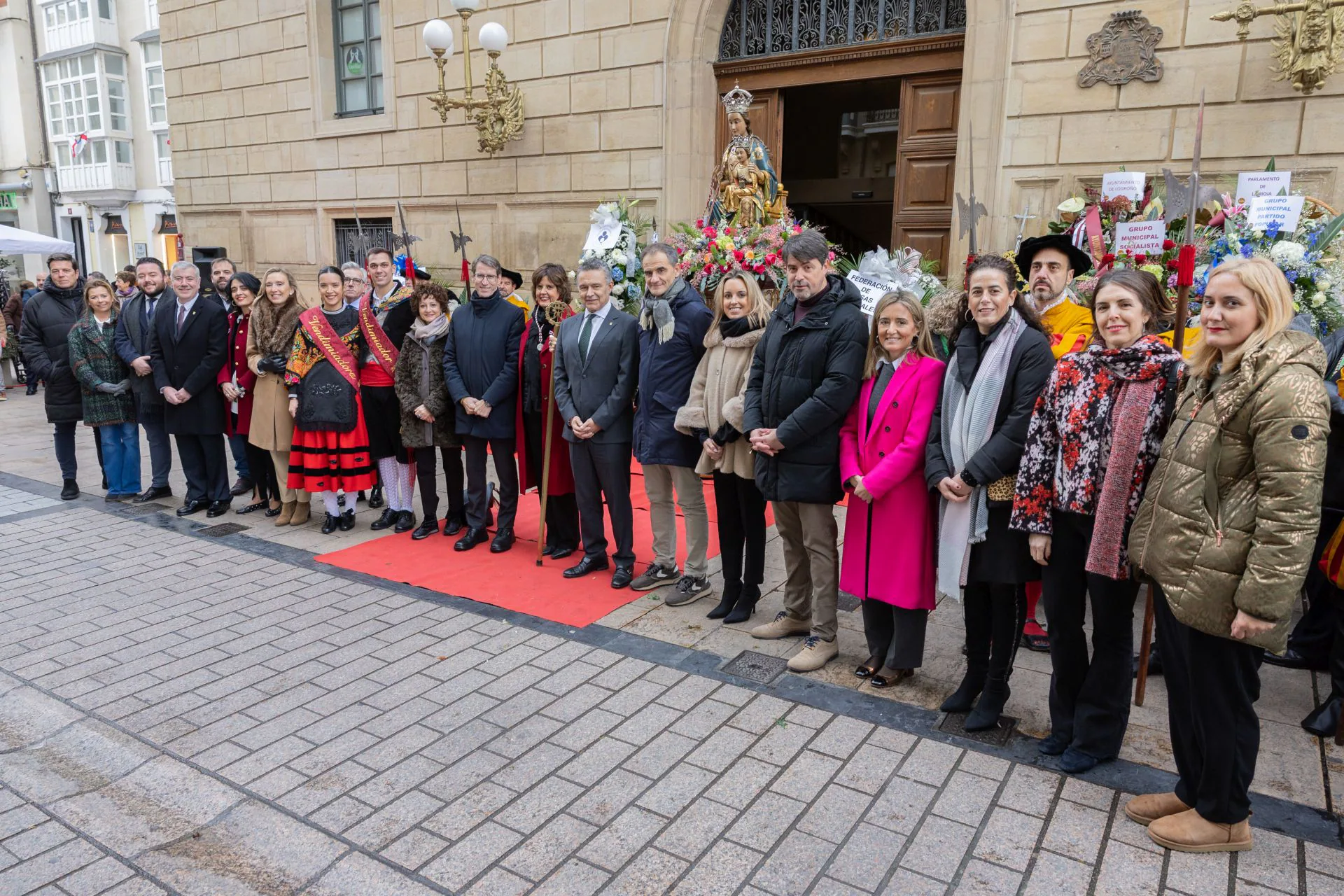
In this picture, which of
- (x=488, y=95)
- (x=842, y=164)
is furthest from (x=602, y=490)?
(x=842, y=164)

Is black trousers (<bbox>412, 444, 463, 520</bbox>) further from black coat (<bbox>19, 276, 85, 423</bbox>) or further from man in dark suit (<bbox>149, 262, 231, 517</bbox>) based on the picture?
black coat (<bbox>19, 276, 85, 423</bbox>)

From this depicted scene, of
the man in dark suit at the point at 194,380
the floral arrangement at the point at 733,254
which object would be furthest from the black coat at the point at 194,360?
the floral arrangement at the point at 733,254

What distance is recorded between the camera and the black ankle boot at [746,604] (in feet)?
16.1

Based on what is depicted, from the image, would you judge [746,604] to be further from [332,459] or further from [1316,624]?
[332,459]

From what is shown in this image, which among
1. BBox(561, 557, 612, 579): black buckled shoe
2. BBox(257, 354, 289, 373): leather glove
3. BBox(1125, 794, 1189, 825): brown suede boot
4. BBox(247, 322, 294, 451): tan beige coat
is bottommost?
BBox(561, 557, 612, 579): black buckled shoe

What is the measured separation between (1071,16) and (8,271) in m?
26.0

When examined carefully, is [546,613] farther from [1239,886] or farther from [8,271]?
[8,271]

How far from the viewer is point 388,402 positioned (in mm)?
6547

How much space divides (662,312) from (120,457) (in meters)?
5.44

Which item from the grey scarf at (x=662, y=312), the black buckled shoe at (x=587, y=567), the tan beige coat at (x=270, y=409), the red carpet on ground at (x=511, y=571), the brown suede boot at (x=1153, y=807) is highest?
the grey scarf at (x=662, y=312)

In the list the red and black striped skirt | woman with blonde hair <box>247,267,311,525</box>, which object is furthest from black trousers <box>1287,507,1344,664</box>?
woman with blonde hair <box>247,267,311,525</box>

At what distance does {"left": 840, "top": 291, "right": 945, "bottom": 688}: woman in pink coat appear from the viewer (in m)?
3.82

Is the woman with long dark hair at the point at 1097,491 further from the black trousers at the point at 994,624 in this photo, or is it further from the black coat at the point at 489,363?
the black coat at the point at 489,363

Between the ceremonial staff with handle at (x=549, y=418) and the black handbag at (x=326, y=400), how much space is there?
5.05 feet
